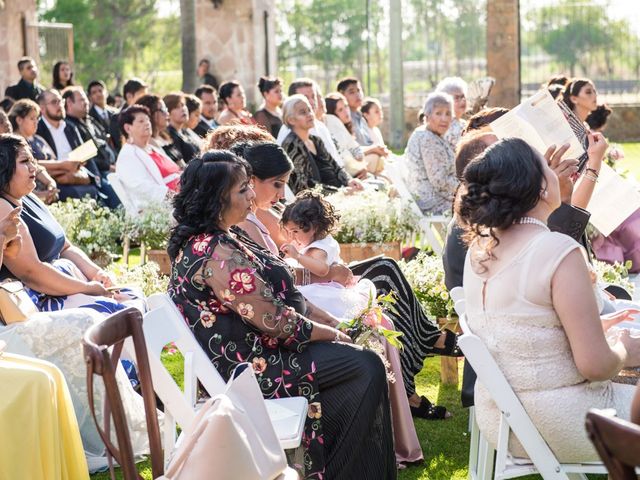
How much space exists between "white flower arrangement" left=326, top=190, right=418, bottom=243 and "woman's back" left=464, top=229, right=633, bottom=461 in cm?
474

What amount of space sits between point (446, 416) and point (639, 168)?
38.3ft

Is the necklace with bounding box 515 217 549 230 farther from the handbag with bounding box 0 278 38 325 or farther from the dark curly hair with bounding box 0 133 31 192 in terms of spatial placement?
the dark curly hair with bounding box 0 133 31 192

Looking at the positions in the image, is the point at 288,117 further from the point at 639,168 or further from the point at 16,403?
the point at 639,168

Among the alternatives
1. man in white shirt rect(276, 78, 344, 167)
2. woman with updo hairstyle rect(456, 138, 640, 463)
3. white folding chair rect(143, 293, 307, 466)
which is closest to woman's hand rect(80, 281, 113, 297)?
white folding chair rect(143, 293, 307, 466)

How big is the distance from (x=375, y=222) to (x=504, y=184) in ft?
16.0

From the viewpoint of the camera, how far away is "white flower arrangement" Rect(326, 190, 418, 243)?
831 centimetres

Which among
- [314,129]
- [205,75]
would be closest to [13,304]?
[314,129]

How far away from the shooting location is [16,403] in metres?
3.93

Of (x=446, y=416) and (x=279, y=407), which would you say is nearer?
(x=279, y=407)

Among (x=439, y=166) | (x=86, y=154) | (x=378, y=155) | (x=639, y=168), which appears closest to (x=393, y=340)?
(x=439, y=166)

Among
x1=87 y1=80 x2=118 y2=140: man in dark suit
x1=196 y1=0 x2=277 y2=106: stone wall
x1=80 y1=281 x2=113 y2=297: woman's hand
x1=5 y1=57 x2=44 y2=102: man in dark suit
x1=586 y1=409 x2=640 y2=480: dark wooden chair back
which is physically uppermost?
x1=196 y1=0 x2=277 y2=106: stone wall

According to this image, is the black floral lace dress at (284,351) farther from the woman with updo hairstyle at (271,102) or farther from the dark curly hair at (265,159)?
the woman with updo hairstyle at (271,102)

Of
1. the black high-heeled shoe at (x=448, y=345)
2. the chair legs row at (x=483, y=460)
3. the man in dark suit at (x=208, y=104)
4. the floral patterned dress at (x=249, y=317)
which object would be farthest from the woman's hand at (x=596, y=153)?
the man in dark suit at (x=208, y=104)

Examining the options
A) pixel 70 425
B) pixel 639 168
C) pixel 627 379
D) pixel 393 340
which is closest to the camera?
pixel 627 379
